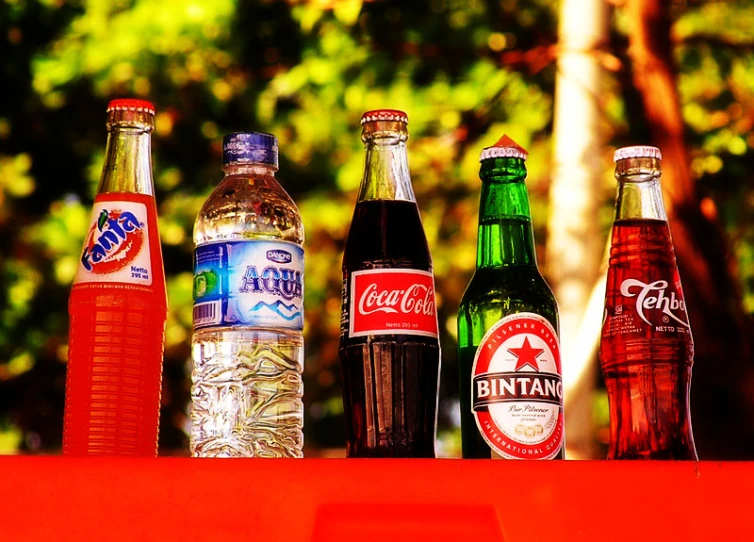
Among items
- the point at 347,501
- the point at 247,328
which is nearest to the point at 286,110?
the point at 247,328

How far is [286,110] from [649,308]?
175 inches

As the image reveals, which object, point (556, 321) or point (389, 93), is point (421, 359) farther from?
point (389, 93)

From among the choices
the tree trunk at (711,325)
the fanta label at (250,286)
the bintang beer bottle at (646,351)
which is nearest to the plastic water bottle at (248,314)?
the fanta label at (250,286)

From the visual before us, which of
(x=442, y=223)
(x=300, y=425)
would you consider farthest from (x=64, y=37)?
(x=300, y=425)

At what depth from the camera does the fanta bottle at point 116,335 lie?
1.46 meters

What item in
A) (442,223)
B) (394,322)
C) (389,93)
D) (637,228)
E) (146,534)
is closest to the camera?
(146,534)

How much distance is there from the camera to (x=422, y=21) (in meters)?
5.59

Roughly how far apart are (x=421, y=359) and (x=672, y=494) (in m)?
0.34

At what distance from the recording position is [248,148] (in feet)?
5.11

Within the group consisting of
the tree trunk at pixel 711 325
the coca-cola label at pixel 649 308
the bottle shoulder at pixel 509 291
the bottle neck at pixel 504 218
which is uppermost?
the tree trunk at pixel 711 325

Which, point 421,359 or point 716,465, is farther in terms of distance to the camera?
point 421,359

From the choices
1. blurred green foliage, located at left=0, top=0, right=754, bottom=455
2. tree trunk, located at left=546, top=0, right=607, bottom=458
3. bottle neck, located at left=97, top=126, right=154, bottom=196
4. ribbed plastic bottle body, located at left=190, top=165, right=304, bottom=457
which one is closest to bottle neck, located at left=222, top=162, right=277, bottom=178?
ribbed plastic bottle body, located at left=190, top=165, right=304, bottom=457

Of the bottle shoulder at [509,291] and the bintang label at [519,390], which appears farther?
the bottle shoulder at [509,291]

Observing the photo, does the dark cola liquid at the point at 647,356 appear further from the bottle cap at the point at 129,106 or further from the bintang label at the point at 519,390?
the bottle cap at the point at 129,106
